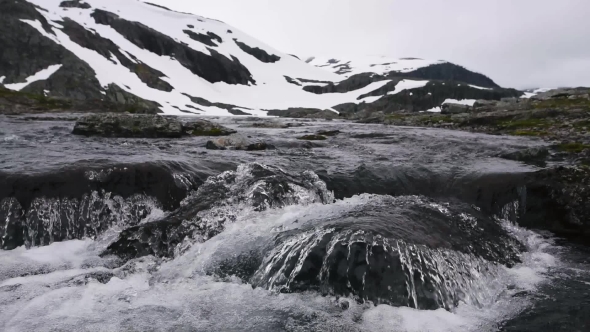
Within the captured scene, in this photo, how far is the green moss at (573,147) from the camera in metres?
18.4

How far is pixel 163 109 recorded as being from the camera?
110 meters

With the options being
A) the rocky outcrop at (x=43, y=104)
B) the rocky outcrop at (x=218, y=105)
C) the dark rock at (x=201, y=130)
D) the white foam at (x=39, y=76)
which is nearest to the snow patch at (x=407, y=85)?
the rocky outcrop at (x=218, y=105)

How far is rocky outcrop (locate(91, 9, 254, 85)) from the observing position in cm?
15550

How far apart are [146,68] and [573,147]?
137 metres

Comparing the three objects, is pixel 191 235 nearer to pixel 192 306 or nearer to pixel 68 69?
pixel 192 306

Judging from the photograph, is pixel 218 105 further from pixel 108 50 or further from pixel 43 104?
pixel 43 104

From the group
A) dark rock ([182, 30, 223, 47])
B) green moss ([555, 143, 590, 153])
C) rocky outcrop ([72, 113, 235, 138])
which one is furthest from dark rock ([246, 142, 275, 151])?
dark rock ([182, 30, 223, 47])

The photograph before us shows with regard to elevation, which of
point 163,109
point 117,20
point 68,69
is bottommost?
point 163,109

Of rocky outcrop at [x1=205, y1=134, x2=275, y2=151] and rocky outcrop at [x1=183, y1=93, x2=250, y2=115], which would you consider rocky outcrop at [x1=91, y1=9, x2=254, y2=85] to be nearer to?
rocky outcrop at [x1=183, y1=93, x2=250, y2=115]

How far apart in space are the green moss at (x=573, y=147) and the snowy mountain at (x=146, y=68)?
101 meters

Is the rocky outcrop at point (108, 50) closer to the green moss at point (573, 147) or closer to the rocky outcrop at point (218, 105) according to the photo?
the rocky outcrop at point (218, 105)

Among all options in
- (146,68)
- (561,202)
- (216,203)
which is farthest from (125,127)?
(146,68)

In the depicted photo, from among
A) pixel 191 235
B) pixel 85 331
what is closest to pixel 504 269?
pixel 191 235

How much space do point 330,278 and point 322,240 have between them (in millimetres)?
883
